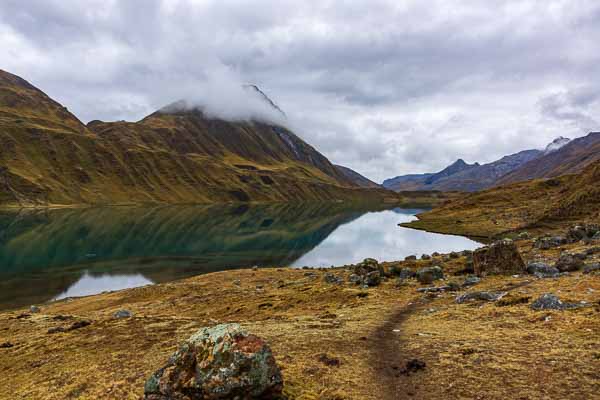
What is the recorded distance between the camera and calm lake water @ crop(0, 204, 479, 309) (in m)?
67.9

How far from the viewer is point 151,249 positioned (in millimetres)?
101125

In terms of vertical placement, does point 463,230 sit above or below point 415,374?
above

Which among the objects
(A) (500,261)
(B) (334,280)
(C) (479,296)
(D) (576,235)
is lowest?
(C) (479,296)

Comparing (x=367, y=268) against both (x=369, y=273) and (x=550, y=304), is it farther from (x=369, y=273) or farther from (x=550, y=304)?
(x=550, y=304)

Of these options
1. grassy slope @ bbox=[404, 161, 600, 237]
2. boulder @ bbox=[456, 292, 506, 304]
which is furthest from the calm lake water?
boulder @ bbox=[456, 292, 506, 304]

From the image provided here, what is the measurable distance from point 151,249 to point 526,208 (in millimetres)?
116366

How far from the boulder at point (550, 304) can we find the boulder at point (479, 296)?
348 cm

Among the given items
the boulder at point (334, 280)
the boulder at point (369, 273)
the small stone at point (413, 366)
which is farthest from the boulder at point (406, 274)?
the small stone at point (413, 366)

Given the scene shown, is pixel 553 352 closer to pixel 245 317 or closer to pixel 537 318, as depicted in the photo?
pixel 537 318

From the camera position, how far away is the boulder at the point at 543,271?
1260 inches

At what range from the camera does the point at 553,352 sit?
53.4 ft

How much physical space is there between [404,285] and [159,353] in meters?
22.8

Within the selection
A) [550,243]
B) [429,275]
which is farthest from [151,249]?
[550,243]

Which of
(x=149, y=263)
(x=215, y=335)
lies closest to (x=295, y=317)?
(x=215, y=335)
